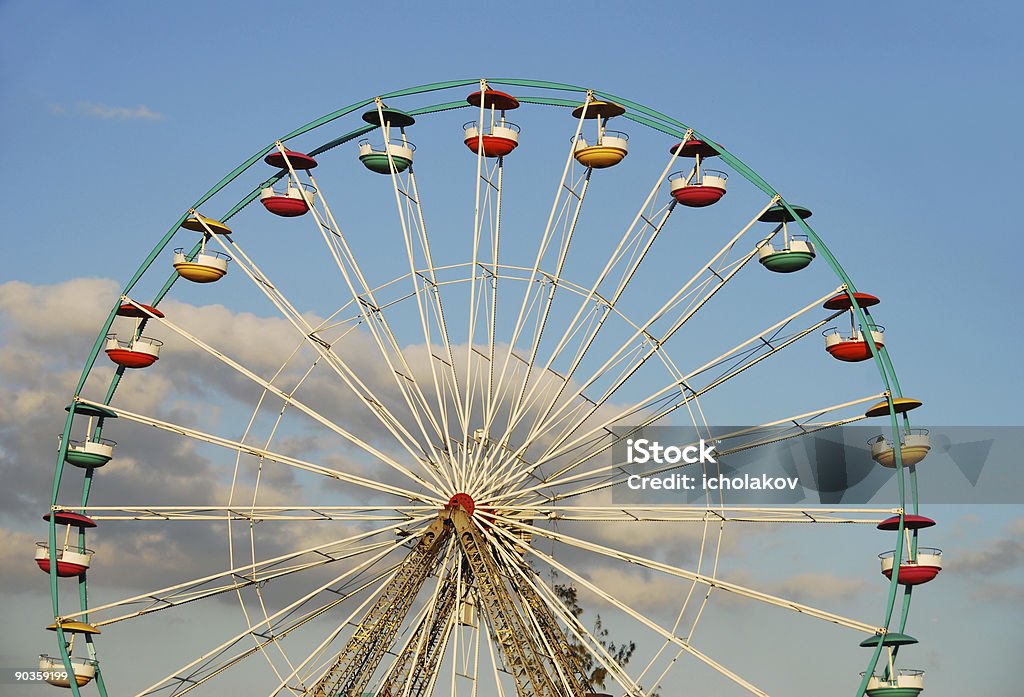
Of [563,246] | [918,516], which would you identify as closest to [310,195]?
[563,246]

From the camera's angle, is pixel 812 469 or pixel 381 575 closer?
pixel 381 575

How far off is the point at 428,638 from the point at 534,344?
7.21 m

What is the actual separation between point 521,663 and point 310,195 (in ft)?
41.6

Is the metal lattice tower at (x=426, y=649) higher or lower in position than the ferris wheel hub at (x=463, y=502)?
lower

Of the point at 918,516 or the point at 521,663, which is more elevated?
the point at 918,516

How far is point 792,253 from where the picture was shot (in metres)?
39.6

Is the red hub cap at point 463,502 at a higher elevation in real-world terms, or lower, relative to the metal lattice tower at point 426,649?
higher

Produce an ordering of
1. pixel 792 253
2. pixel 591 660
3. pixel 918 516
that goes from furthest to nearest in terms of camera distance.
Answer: pixel 591 660 → pixel 792 253 → pixel 918 516

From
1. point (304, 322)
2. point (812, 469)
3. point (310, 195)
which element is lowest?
point (812, 469)

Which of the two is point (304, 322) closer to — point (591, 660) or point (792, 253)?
point (792, 253)

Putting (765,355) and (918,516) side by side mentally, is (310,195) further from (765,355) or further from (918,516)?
(918,516)

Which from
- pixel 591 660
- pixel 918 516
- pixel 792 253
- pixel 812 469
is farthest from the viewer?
pixel 591 660

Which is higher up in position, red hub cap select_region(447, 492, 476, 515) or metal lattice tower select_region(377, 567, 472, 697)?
red hub cap select_region(447, 492, 476, 515)

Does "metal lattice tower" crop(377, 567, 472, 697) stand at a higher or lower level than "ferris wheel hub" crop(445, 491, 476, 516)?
lower
